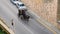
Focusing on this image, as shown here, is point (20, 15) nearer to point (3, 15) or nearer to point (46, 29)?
point (3, 15)

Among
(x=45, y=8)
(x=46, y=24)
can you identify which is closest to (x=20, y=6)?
(x=45, y=8)

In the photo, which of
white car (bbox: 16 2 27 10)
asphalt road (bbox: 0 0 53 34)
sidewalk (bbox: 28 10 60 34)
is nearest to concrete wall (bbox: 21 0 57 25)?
sidewalk (bbox: 28 10 60 34)

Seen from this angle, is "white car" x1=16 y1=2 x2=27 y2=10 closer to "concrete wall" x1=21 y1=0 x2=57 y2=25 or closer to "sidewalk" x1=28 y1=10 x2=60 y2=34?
"sidewalk" x1=28 y1=10 x2=60 y2=34

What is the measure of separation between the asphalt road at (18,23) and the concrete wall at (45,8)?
5.89 feet

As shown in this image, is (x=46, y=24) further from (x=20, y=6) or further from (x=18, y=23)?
(x=20, y=6)

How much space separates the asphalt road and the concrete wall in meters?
1.79

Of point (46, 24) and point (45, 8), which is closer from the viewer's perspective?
point (46, 24)

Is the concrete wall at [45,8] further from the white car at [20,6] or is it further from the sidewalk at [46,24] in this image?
the white car at [20,6]

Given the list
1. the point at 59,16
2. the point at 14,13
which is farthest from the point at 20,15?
the point at 59,16

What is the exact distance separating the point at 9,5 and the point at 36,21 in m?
6.46

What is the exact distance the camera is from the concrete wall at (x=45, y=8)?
32006 mm

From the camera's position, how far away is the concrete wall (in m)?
32.0

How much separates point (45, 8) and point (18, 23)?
186 inches

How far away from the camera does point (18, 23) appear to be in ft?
104
